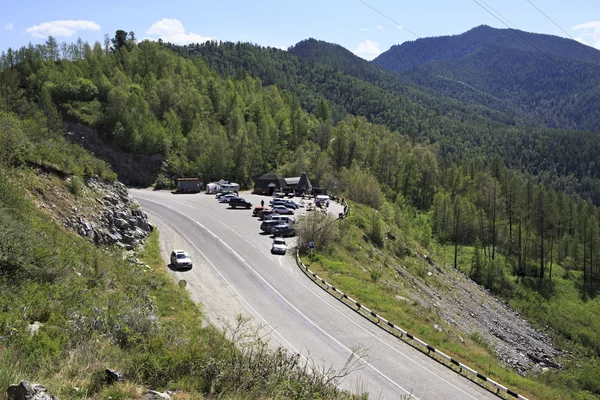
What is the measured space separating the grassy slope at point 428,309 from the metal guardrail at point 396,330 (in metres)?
1.00

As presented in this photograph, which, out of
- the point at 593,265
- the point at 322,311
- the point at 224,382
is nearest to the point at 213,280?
the point at 322,311

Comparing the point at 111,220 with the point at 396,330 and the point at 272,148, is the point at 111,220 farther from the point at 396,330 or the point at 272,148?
the point at 272,148

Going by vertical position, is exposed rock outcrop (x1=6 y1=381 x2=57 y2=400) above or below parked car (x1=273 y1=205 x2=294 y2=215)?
above

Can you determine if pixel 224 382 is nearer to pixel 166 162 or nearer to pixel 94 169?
pixel 94 169

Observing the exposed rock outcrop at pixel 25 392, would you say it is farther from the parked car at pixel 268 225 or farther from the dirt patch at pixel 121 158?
the dirt patch at pixel 121 158

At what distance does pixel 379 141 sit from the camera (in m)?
114

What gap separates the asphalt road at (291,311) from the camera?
61.7ft

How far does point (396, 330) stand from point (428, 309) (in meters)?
10.5

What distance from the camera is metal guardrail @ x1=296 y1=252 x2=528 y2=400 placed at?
19078mm

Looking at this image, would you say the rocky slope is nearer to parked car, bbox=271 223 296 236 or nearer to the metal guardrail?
parked car, bbox=271 223 296 236

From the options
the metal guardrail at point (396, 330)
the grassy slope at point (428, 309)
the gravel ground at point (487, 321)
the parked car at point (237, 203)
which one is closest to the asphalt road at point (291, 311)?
the metal guardrail at point (396, 330)

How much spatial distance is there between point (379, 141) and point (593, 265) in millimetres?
55128

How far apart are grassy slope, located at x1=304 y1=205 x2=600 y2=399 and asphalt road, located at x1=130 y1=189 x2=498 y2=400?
2657 millimetres

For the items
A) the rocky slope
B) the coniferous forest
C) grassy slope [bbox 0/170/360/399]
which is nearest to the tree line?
the coniferous forest
